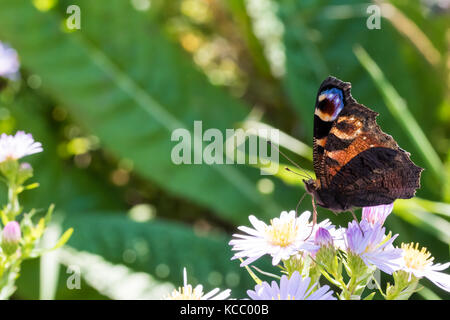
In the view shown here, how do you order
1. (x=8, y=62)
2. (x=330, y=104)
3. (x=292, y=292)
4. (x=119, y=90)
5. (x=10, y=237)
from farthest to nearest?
(x=119, y=90)
(x=8, y=62)
(x=330, y=104)
(x=10, y=237)
(x=292, y=292)

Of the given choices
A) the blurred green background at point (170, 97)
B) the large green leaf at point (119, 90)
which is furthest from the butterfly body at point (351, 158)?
the large green leaf at point (119, 90)

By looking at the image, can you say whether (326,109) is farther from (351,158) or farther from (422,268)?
(422,268)

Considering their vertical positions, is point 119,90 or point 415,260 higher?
point 119,90

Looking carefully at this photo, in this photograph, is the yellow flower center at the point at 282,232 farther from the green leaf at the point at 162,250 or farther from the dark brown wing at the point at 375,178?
the green leaf at the point at 162,250

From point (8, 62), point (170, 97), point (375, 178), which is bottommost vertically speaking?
point (375, 178)

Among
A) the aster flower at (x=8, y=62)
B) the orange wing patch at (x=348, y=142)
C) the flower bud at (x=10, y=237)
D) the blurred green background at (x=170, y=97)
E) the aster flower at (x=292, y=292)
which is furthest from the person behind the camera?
the blurred green background at (x=170, y=97)

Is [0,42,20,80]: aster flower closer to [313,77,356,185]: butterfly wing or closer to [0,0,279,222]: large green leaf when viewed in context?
[0,0,279,222]: large green leaf

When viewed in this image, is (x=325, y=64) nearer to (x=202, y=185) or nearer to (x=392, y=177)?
(x=202, y=185)

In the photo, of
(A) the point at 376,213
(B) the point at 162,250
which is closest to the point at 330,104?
(A) the point at 376,213
